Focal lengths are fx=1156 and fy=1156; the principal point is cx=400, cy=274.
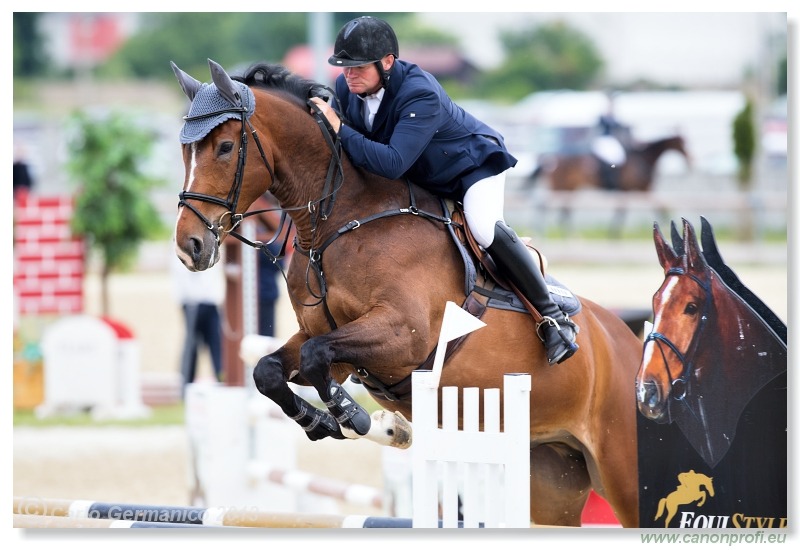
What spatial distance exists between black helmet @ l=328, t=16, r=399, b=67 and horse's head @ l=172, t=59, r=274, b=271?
0.35 meters

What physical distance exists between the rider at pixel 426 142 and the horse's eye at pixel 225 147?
0.39 m

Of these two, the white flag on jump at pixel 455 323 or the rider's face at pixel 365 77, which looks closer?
the white flag on jump at pixel 455 323

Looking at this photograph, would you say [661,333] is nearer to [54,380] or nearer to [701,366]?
[701,366]

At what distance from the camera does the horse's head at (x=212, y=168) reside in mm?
3518

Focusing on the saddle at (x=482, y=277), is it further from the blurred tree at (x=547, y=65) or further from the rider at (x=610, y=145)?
the blurred tree at (x=547, y=65)

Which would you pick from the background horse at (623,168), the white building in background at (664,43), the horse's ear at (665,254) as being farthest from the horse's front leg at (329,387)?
the white building in background at (664,43)

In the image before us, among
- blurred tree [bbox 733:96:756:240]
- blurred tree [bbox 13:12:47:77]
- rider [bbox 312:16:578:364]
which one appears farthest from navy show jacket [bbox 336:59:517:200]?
blurred tree [bbox 13:12:47:77]

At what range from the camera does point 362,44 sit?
3.69 m

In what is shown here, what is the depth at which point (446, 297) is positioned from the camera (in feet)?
12.8

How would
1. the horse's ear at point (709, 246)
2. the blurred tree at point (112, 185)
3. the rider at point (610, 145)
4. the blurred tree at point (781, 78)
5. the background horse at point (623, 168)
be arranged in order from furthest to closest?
1. the blurred tree at point (781, 78)
2. the background horse at point (623, 168)
3. the rider at point (610, 145)
4. the blurred tree at point (112, 185)
5. the horse's ear at point (709, 246)

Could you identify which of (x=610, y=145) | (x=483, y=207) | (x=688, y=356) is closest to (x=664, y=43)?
(x=610, y=145)

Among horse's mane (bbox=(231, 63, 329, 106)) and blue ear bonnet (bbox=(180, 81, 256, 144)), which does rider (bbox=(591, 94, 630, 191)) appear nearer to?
horse's mane (bbox=(231, 63, 329, 106))

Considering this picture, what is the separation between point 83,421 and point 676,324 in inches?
216
